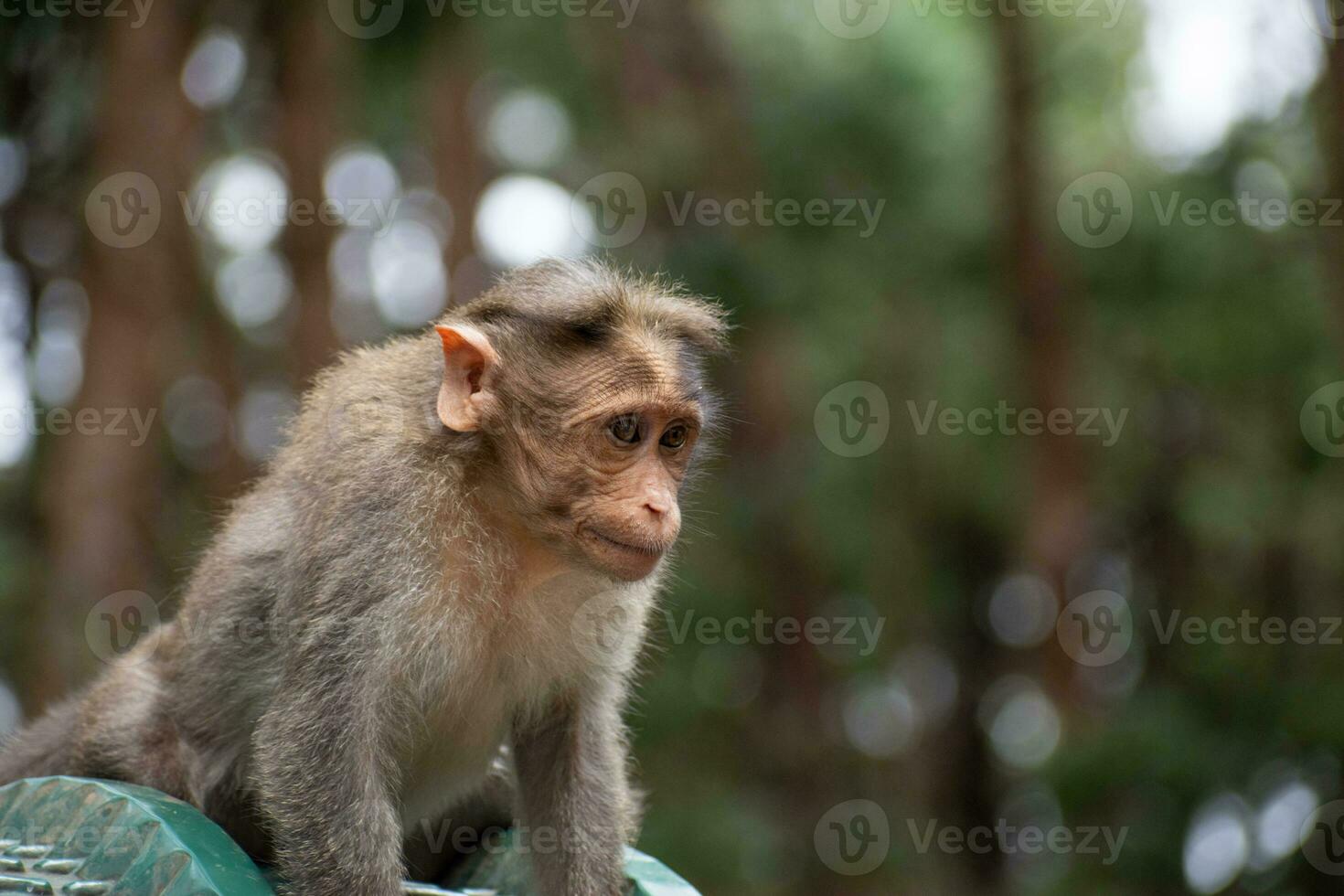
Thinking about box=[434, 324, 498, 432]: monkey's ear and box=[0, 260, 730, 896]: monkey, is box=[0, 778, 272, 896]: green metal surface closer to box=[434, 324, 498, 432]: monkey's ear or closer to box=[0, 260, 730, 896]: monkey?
box=[0, 260, 730, 896]: monkey

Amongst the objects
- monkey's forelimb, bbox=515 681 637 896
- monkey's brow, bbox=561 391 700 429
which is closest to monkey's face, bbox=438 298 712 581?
monkey's brow, bbox=561 391 700 429

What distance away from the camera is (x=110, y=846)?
14.9 feet

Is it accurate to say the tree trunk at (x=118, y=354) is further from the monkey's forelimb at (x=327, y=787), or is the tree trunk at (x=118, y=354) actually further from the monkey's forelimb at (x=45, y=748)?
the monkey's forelimb at (x=327, y=787)

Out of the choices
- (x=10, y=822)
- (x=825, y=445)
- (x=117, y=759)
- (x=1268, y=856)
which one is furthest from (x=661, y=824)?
(x=10, y=822)

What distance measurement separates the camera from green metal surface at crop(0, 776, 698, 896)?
436cm

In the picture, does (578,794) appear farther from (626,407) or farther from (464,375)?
(464,375)

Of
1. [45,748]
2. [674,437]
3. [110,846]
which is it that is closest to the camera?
[110,846]

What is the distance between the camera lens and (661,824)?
Answer: 52.5 feet

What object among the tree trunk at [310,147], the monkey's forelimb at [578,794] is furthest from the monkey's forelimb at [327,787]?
the tree trunk at [310,147]

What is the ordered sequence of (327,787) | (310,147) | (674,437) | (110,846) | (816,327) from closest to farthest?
(110,846), (327,787), (674,437), (310,147), (816,327)

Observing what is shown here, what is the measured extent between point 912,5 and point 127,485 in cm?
1347

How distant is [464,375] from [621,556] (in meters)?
0.96

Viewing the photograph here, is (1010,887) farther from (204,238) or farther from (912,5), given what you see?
(204,238)

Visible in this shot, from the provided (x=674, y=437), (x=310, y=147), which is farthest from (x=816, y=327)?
(x=674, y=437)
